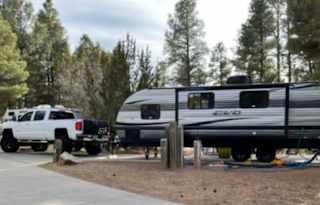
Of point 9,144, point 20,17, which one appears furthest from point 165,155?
point 20,17

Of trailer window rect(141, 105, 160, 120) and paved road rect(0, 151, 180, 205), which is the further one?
trailer window rect(141, 105, 160, 120)

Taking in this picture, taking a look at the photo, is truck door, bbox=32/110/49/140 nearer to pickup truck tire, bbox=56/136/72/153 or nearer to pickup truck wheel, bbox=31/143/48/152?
pickup truck tire, bbox=56/136/72/153

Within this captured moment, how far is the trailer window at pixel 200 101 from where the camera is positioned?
16188 mm

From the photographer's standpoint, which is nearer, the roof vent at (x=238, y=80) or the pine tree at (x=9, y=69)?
the roof vent at (x=238, y=80)

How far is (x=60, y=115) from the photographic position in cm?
1966

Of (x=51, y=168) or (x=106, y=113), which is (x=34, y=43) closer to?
(x=106, y=113)

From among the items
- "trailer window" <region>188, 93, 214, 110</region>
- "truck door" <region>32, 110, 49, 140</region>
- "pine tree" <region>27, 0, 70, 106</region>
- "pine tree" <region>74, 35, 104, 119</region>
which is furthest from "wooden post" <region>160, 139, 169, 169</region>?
"pine tree" <region>27, 0, 70, 106</region>

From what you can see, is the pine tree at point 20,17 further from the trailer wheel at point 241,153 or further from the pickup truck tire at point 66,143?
the trailer wheel at point 241,153

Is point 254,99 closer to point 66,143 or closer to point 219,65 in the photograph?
point 66,143

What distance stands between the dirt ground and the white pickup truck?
4.63m

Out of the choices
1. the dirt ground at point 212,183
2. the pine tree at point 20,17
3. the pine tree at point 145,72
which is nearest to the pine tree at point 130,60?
the pine tree at point 145,72

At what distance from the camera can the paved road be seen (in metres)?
8.15

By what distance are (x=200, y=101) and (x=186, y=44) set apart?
82.7ft

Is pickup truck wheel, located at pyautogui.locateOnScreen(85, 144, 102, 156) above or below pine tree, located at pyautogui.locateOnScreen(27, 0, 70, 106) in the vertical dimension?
below
